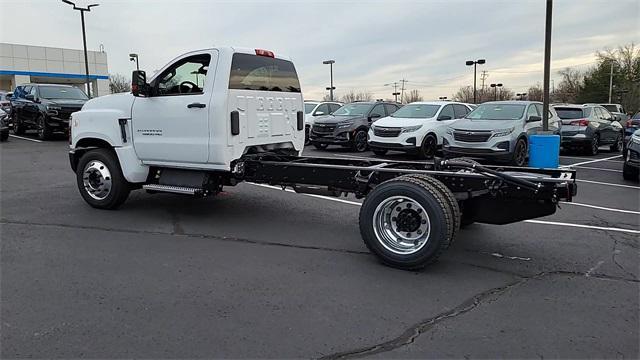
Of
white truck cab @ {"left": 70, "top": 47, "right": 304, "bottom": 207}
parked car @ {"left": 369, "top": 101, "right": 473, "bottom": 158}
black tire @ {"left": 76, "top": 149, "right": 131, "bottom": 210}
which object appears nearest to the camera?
white truck cab @ {"left": 70, "top": 47, "right": 304, "bottom": 207}

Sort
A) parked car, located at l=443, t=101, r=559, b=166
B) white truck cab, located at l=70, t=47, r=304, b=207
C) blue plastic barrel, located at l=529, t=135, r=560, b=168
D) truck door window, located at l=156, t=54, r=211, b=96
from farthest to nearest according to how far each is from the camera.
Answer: parked car, located at l=443, t=101, r=559, b=166 < blue plastic barrel, located at l=529, t=135, r=560, b=168 < truck door window, located at l=156, t=54, r=211, b=96 < white truck cab, located at l=70, t=47, r=304, b=207

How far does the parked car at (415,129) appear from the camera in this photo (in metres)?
14.6

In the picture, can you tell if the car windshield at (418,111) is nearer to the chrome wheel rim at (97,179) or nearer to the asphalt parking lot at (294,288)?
the asphalt parking lot at (294,288)

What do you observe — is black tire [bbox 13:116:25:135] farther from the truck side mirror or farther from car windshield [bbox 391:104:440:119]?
the truck side mirror

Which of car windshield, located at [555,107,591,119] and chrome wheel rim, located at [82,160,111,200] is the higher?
car windshield, located at [555,107,591,119]

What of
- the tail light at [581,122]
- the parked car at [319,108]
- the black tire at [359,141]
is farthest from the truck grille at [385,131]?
the tail light at [581,122]

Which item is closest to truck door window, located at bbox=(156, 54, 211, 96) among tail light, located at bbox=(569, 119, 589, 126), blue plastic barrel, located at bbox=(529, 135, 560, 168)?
blue plastic barrel, located at bbox=(529, 135, 560, 168)

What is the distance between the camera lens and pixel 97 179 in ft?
23.7

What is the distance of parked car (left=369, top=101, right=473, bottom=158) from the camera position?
47.8 ft

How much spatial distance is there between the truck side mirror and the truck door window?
0.55ft

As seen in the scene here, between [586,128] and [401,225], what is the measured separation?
47.7ft

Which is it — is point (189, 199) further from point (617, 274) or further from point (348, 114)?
point (348, 114)

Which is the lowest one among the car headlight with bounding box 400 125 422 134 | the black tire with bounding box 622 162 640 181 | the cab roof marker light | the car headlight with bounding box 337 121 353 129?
the black tire with bounding box 622 162 640 181

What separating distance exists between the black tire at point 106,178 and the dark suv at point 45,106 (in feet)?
39.6
